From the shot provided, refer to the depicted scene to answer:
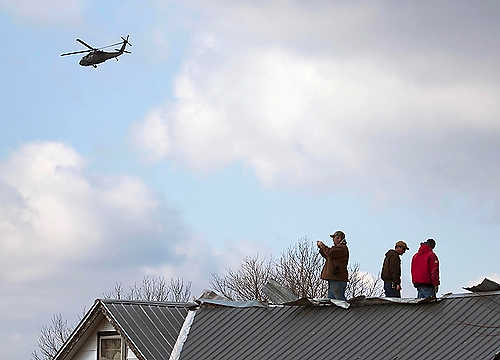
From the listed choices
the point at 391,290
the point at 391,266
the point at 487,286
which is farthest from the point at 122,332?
the point at 487,286

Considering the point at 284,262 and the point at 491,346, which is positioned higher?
the point at 284,262

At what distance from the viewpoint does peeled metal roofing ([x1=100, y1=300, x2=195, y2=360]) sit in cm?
2483

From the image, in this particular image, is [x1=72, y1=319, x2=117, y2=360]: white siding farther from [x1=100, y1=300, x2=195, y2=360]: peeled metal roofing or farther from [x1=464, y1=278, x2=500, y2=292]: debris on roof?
[x1=464, y1=278, x2=500, y2=292]: debris on roof

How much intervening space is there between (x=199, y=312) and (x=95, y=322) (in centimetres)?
247

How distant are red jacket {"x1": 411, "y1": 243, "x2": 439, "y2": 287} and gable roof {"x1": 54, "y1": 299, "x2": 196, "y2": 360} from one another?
606 centimetres

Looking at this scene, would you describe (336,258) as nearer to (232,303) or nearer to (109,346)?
(232,303)

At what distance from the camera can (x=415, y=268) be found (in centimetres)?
2236

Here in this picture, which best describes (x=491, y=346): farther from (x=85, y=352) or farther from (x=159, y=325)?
(x=85, y=352)

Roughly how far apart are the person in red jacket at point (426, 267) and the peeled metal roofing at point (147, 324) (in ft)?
19.8

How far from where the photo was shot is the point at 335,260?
2295 centimetres

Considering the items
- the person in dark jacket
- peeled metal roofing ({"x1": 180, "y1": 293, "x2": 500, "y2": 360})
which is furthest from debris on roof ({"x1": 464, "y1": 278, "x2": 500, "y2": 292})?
the person in dark jacket

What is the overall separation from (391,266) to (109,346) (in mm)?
7085

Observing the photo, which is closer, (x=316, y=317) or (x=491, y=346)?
(x=491, y=346)

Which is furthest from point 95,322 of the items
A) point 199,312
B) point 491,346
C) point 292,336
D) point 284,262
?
point 284,262
